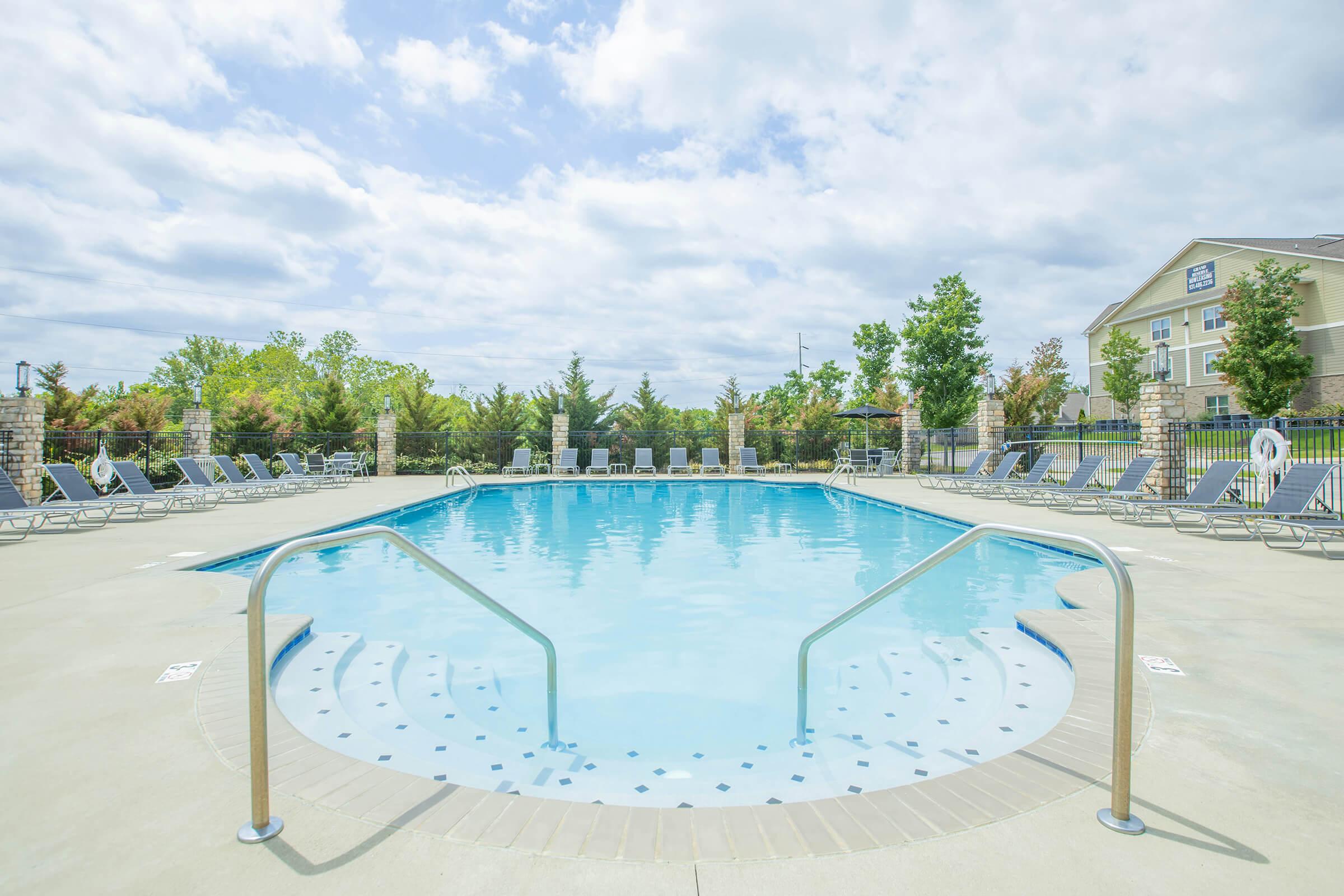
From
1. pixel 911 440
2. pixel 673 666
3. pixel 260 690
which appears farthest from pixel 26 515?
pixel 911 440

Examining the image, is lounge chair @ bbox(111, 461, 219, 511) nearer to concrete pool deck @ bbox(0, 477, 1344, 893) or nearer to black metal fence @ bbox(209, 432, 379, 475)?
black metal fence @ bbox(209, 432, 379, 475)

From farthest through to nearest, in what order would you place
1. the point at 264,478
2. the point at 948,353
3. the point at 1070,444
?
the point at 948,353 < the point at 1070,444 < the point at 264,478

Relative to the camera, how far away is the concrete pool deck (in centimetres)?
176

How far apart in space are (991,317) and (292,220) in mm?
27755

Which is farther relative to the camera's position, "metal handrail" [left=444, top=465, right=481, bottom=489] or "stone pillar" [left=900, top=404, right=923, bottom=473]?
"stone pillar" [left=900, top=404, right=923, bottom=473]

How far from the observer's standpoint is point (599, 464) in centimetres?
2086

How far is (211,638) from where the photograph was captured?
3.99m

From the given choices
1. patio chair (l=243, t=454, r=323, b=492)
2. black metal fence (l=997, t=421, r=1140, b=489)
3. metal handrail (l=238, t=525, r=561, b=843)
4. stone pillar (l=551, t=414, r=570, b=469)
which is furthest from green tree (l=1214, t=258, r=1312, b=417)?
patio chair (l=243, t=454, r=323, b=492)

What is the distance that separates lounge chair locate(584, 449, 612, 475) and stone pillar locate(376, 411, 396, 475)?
21.5ft

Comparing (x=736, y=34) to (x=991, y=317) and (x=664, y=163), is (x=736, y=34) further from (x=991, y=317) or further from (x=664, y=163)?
(x=991, y=317)

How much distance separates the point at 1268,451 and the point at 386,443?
2152cm

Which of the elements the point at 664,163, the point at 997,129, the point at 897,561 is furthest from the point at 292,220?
the point at 897,561

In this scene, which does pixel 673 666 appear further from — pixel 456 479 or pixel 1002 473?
pixel 456 479

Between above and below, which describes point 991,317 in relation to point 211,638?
above
